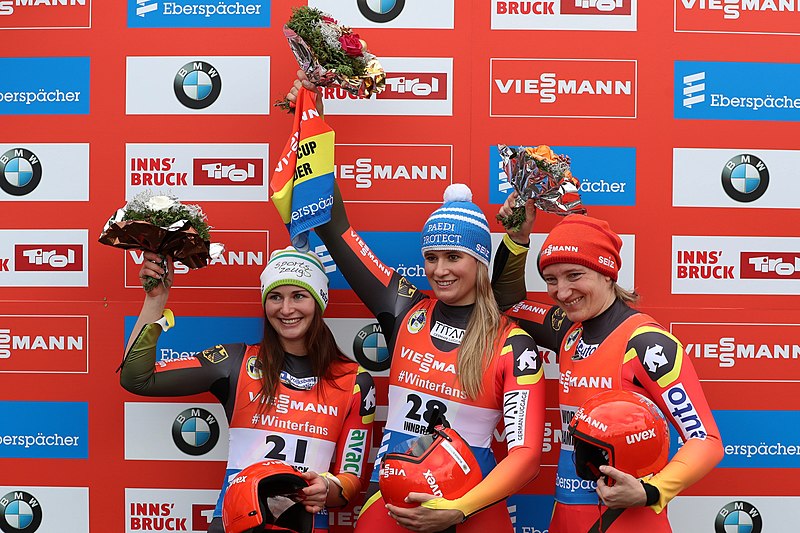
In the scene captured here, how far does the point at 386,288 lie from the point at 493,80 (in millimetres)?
Answer: 1267

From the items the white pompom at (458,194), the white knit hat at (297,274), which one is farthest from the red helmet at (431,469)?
the white pompom at (458,194)

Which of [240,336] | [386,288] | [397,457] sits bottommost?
[397,457]

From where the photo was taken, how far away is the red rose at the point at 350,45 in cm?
323

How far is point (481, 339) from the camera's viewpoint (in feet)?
9.77

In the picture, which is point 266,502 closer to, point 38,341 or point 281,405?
point 281,405

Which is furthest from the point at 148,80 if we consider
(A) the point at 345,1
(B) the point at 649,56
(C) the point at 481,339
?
(B) the point at 649,56

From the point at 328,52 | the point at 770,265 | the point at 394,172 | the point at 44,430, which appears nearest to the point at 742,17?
the point at 770,265

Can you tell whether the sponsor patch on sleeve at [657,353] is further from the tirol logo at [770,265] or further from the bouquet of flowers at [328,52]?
the bouquet of flowers at [328,52]

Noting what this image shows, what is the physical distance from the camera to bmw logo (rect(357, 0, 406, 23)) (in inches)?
148

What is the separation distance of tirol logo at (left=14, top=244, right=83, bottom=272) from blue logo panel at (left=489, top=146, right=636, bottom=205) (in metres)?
2.16

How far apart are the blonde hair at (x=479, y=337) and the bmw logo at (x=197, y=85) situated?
170 centimetres

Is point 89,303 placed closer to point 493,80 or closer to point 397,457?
point 397,457

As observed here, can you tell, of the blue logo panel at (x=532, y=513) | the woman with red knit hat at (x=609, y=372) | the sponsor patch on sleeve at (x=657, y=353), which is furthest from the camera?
the blue logo panel at (x=532, y=513)

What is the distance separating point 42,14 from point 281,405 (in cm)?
→ 240
